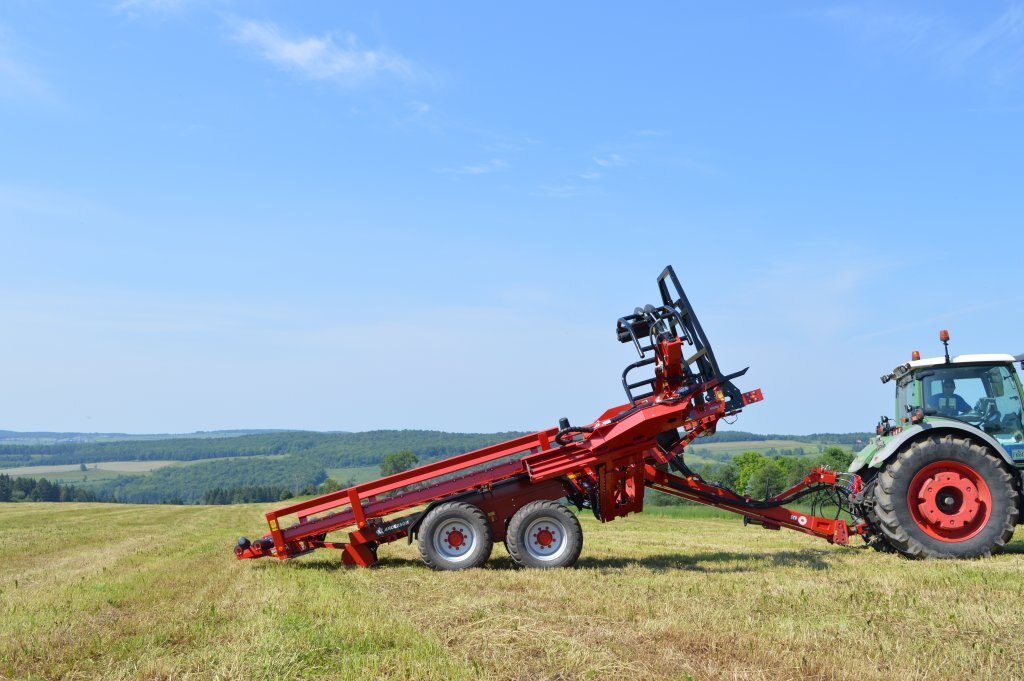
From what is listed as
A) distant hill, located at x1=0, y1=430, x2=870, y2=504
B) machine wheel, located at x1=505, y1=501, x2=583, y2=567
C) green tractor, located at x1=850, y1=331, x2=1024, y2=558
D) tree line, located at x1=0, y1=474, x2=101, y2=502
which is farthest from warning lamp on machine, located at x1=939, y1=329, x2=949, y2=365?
tree line, located at x1=0, y1=474, x2=101, y2=502

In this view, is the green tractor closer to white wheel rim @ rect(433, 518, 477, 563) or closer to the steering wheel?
the steering wheel

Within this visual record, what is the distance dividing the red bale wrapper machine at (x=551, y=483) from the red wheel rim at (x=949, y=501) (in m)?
0.91

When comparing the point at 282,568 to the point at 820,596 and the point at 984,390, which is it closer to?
the point at 820,596

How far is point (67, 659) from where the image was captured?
5398mm

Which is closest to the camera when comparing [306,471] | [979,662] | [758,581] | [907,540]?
[979,662]

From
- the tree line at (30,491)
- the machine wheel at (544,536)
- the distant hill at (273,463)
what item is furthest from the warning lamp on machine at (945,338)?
the tree line at (30,491)

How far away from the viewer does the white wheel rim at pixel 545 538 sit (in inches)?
401

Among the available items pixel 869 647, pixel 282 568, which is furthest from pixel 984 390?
pixel 282 568

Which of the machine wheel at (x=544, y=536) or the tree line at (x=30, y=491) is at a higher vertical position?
the machine wheel at (x=544, y=536)

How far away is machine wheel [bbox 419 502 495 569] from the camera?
10148 mm

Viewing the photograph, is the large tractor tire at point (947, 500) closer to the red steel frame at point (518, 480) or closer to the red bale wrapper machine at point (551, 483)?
the red bale wrapper machine at point (551, 483)

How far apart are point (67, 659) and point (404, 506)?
5.28 meters

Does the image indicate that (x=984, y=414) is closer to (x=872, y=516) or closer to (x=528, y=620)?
(x=872, y=516)

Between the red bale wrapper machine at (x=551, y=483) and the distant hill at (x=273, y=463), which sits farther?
the distant hill at (x=273, y=463)
